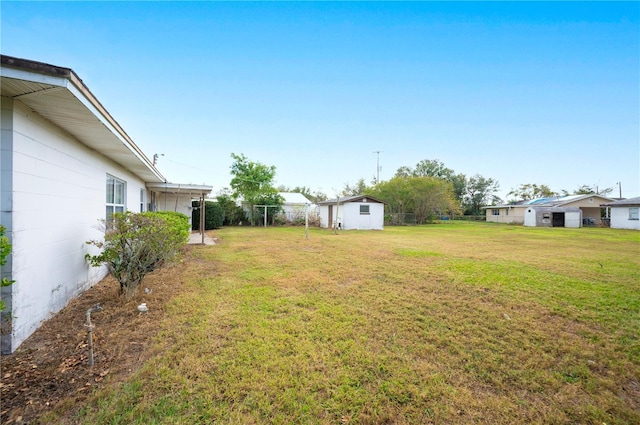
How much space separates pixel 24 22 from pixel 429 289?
9.47 m

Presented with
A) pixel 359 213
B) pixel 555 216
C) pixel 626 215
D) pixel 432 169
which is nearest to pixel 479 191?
pixel 432 169

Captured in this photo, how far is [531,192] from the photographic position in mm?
42344

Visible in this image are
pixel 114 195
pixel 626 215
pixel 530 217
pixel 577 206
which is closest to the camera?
pixel 114 195

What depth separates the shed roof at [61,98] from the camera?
7.26 ft

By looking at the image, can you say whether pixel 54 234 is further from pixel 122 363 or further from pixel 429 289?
pixel 429 289

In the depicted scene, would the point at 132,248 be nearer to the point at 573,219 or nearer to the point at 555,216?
the point at 555,216

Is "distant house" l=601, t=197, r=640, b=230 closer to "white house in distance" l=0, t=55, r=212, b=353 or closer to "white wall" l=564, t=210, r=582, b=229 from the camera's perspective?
"white wall" l=564, t=210, r=582, b=229

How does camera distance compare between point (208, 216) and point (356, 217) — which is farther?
point (356, 217)

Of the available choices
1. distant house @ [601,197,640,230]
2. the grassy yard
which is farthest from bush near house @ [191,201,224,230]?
distant house @ [601,197,640,230]

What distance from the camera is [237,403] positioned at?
2.02 meters

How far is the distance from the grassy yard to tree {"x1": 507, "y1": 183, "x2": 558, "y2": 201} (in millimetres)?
46005

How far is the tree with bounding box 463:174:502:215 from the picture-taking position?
4325cm

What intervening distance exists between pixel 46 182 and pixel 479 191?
50466 mm

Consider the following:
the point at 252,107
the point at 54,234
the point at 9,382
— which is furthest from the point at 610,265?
the point at 252,107
